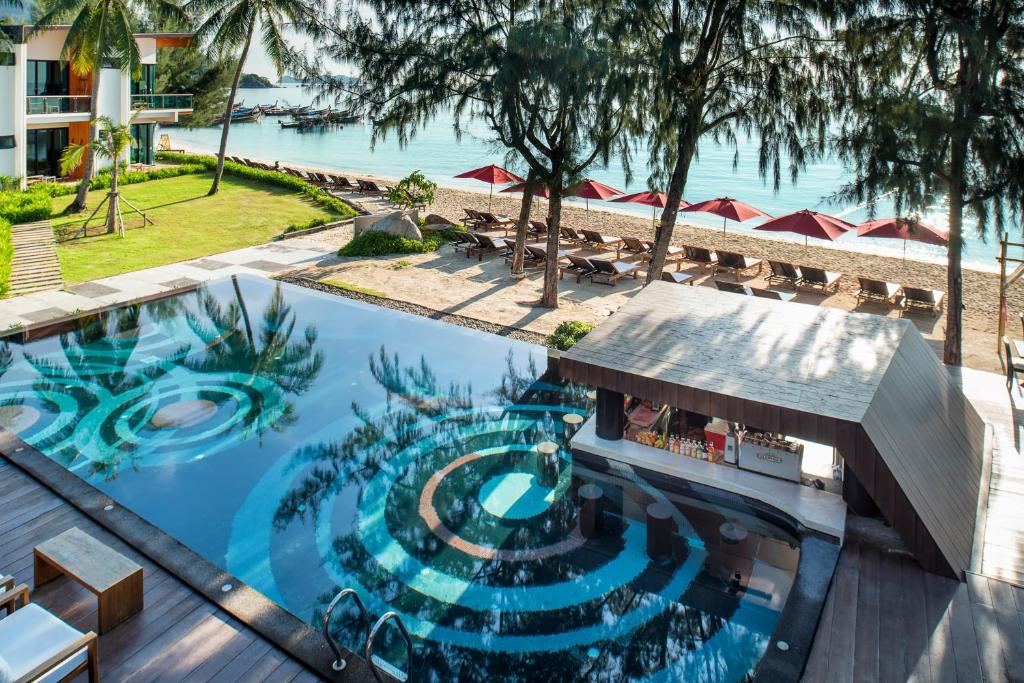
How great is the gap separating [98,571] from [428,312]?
468 inches

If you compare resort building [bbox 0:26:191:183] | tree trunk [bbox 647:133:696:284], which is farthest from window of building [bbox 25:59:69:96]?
tree trunk [bbox 647:133:696:284]

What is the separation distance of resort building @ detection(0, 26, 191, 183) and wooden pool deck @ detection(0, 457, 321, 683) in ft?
81.2

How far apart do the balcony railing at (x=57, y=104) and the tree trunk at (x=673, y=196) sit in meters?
27.0

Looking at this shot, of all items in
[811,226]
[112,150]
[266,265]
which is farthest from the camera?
[112,150]

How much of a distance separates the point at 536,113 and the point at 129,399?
34.8ft

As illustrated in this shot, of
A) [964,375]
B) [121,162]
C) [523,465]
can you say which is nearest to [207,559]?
[523,465]

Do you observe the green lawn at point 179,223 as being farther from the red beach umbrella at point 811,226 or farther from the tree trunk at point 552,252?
the red beach umbrella at point 811,226

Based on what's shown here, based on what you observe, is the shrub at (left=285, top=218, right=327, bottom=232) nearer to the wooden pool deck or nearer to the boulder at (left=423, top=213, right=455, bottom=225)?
the boulder at (left=423, top=213, right=455, bottom=225)

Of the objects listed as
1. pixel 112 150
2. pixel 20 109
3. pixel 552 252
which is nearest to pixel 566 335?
pixel 552 252

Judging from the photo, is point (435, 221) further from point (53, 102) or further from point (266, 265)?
point (53, 102)

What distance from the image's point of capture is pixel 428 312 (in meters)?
18.5

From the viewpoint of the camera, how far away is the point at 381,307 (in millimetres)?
18906

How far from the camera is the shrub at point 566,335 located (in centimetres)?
1588

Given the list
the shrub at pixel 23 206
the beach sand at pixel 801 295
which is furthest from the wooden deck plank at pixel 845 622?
the shrub at pixel 23 206
